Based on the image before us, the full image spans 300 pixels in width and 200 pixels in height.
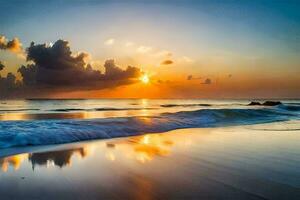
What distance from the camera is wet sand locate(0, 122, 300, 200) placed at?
4629 mm

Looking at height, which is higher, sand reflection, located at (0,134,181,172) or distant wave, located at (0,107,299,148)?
distant wave, located at (0,107,299,148)

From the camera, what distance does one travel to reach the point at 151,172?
5934 mm

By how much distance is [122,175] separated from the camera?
225 inches

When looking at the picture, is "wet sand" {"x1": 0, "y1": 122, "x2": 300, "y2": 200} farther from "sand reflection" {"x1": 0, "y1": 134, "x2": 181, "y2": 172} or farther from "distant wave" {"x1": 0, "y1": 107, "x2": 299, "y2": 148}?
"distant wave" {"x1": 0, "y1": 107, "x2": 299, "y2": 148}

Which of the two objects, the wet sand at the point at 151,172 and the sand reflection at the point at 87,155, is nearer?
the wet sand at the point at 151,172

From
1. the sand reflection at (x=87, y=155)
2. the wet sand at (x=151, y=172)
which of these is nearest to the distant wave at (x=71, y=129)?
the wet sand at (x=151, y=172)

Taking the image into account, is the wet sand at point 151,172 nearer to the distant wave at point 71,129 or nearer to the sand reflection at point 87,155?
the sand reflection at point 87,155

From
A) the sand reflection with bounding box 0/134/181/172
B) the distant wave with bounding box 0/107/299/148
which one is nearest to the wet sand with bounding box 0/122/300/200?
the sand reflection with bounding box 0/134/181/172

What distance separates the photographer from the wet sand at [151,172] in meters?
4.63

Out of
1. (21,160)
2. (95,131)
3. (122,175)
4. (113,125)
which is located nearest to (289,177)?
(122,175)

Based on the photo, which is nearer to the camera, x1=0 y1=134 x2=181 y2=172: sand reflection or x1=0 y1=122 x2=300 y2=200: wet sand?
x1=0 y1=122 x2=300 y2=200: wet sand

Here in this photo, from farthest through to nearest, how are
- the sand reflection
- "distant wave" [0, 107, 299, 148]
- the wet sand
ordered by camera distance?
"distant wave" [0, 107, 299, 148]
the sand reflection
the wet sand

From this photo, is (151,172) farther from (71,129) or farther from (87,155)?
(71,129)

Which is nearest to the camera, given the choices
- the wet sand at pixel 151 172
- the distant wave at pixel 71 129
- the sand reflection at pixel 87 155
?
the wet sand at pixel 151 172
